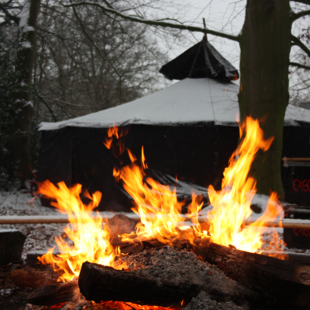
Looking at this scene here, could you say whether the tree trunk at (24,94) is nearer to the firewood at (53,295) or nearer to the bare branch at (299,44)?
the bare branch at (299,44)

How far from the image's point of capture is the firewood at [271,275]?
1.78 metres

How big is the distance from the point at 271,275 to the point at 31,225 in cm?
556

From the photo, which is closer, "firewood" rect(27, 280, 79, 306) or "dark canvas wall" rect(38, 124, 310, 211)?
"firewood" rect(27, 280, 79, 306)

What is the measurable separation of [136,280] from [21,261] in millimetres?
1737

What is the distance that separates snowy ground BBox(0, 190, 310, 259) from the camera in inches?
184

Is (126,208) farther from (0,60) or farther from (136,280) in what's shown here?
(0,60)

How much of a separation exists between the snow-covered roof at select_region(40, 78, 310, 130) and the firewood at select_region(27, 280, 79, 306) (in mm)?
5311

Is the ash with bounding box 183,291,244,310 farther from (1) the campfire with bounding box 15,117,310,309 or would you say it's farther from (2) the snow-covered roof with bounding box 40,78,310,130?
(2) the snow-covered roof with bounding box 40,78,310,130

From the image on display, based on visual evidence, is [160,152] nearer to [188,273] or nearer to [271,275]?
[188,273]

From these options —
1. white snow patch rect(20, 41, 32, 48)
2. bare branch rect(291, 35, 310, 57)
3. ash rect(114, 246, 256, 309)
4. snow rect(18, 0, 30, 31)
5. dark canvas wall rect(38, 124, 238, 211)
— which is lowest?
ash rect(114, 246, 256, 309)

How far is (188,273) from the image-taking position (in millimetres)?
1988

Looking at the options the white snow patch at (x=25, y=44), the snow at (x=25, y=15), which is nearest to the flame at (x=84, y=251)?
the white snow patch at (x=25, y=44)

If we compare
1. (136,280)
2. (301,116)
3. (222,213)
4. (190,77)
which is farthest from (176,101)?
(136,280)

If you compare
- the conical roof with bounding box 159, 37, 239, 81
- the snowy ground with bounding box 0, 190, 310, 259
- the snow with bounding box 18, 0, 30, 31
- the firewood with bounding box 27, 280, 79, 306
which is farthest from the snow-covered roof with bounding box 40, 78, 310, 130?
the firewood with bounding box 27, 280, 79, 306
